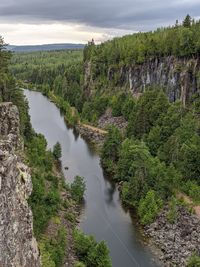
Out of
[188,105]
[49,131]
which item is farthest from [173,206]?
[49,131]

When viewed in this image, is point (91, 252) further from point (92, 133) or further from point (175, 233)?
point (92, 133)

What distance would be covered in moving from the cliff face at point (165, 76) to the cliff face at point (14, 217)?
2696 inches

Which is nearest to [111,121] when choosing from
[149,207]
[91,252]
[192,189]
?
[192,189]

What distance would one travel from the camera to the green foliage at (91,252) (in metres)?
41.9

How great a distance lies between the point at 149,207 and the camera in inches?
2254

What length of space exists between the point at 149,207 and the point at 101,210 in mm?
7392

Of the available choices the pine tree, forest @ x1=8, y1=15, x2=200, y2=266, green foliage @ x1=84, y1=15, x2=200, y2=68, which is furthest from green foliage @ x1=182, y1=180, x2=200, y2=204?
the pine tree

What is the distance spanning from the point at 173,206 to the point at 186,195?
5.60 metres

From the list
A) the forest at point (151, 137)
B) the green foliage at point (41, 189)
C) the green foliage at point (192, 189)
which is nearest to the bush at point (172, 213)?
the forest at point (151, 137)

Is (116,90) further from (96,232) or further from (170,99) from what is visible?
(96,232)

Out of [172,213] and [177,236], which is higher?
[172,213]

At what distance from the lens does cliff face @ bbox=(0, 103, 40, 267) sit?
19.9 metres

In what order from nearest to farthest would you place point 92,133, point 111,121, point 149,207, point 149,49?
1. point 149,207
2. point 92,133
3. point 111,121
4. point 149,49

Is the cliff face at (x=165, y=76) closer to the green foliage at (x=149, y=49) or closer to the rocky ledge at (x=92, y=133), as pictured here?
the green foliage at (x=149, y=49)
